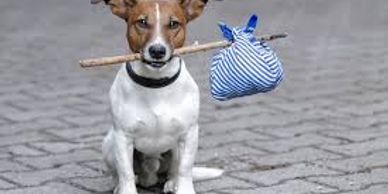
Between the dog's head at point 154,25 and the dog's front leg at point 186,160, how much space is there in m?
0.44

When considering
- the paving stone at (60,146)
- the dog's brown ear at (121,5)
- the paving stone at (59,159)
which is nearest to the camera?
the dog's brown ear at (121,5)

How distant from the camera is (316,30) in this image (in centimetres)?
959

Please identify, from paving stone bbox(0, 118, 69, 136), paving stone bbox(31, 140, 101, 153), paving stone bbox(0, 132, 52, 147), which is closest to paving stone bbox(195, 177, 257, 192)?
paving stone bbox(31, 140, 101, 153)

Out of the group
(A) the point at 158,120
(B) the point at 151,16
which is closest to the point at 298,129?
(A) the point at 158,120

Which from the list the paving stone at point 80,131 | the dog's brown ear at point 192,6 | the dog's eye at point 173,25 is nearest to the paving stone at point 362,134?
the paving stone at point 80,131

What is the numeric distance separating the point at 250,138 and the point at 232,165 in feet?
1.85

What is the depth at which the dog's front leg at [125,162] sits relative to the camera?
4547 mm

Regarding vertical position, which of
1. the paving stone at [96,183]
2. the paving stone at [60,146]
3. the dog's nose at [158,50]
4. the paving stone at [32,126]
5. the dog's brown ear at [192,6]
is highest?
the dog's brown ear at [192,6]

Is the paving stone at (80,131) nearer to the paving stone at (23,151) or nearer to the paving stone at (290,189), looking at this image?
the paving stone at (23,151)

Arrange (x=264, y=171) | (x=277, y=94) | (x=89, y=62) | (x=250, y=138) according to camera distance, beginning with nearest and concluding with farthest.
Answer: (x=89, y=62) < (x=264, y=171) < (x=250, y=138) < (x=277, y=94)

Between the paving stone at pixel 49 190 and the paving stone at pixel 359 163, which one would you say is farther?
the paving stone at pixel 359 163

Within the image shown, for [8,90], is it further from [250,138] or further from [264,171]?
[264,171]

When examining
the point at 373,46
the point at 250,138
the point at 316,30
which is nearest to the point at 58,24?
the point at 316,30

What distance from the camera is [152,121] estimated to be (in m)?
4.52
